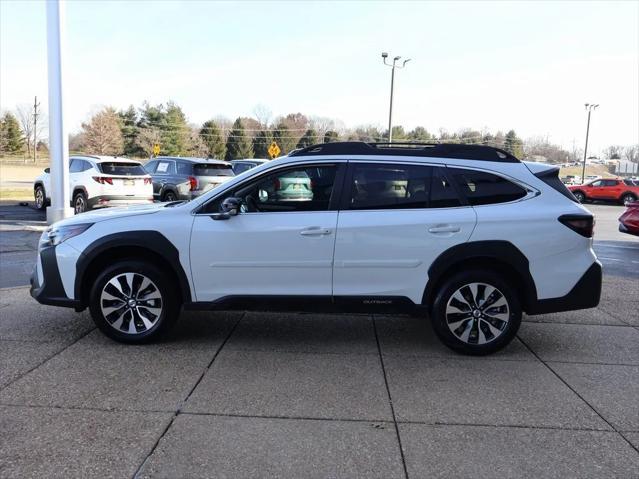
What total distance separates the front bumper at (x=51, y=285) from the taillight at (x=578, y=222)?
14.1 feet

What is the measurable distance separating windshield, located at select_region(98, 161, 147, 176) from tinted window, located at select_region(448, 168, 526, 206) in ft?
38.7

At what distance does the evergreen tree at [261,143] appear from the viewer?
300ft

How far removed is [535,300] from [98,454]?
11.7 feet

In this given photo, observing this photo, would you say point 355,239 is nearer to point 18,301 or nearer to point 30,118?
point 18,301

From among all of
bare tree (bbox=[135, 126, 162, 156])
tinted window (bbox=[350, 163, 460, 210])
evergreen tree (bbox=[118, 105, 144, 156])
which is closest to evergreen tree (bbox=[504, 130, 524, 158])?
bare tree (bbox=[135, 126, 162, 156])

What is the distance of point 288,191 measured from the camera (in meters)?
4.89

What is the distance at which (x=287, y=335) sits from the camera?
17.6 feet

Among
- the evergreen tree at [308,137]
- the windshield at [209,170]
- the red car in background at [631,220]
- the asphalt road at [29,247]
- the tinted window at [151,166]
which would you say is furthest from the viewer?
the evergreen tree at [308,137]

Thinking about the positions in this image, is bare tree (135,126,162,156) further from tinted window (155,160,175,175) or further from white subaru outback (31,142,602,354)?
white subaru outback (31,142,602,354)

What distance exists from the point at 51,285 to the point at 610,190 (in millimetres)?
31723

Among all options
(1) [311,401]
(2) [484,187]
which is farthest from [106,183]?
(1) [311,401]

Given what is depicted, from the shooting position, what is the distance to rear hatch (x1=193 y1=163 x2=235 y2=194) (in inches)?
635

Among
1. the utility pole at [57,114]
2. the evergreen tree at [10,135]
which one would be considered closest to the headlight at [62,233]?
the utility pole at [57,114]

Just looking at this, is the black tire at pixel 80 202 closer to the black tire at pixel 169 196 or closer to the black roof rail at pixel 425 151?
the black tire at pixel 169 196
